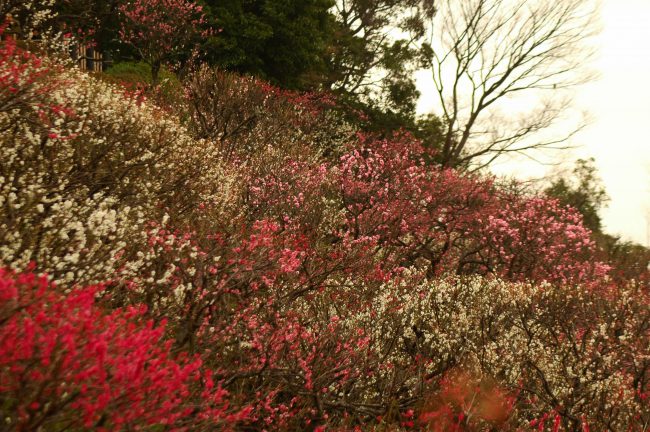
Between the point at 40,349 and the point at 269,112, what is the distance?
17.5 meters

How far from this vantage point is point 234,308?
27.7ft

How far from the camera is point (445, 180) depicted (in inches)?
771

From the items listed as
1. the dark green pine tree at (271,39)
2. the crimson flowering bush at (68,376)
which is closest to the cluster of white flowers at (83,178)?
the crimson flowering bush at (68,376)

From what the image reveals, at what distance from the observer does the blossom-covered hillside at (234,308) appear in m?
3.53

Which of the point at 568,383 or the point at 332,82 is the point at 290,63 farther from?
the point at 568,383

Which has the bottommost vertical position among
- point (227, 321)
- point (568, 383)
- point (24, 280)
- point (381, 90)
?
point (568, 383)

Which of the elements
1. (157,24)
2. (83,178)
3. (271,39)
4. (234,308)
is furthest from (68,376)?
(271,39)

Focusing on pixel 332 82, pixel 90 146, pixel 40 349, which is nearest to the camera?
pixel 40 349

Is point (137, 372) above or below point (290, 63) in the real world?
below

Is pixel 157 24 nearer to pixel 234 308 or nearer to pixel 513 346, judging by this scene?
pixel 234 308

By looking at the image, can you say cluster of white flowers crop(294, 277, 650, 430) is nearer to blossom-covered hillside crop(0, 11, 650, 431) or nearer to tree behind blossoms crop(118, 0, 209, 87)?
blossom-covered hillside crop(0, 11, 650, 431)

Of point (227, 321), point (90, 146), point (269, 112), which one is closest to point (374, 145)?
point (269, 112)

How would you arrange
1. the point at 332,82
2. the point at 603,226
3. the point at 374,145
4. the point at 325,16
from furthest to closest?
the point at 603,226
the point at 332,82
the point at 325,16
the point at 374,145

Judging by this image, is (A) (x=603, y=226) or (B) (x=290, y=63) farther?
(A) (x=603, y=226)
